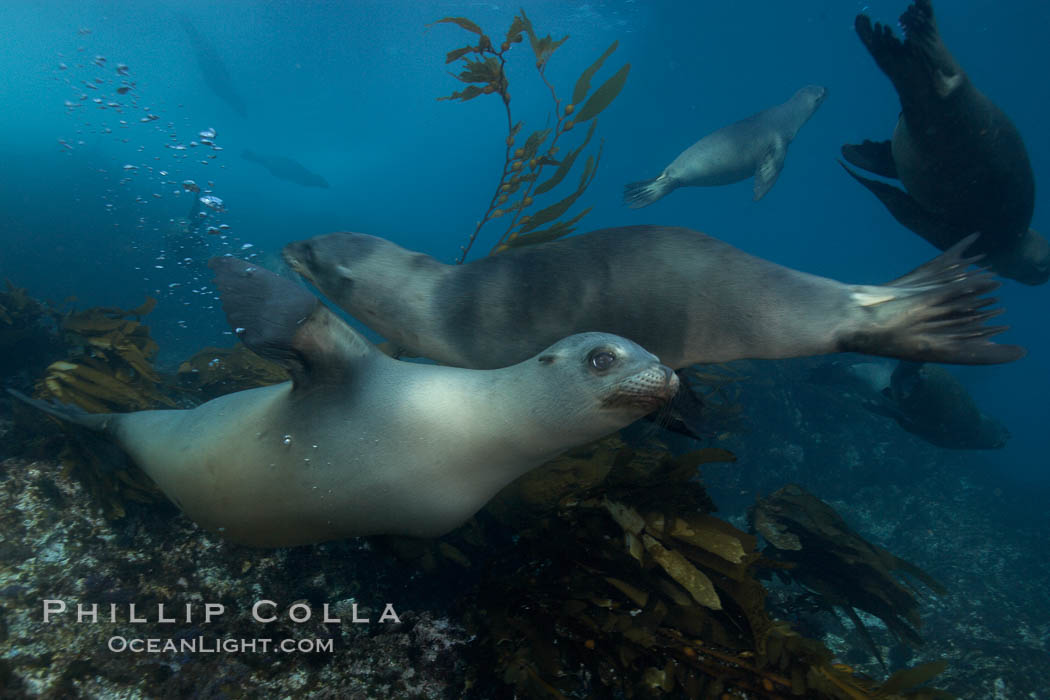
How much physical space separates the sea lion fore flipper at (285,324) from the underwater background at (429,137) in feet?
7.57

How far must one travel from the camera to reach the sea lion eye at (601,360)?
6.44 feet

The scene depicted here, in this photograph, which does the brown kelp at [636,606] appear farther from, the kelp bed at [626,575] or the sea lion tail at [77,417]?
the sea lion tail at [77,417]

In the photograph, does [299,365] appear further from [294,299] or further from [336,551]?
[336,551]

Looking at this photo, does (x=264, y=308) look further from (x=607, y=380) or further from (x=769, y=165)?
(x=769, y=165)

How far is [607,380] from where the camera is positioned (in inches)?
76.4

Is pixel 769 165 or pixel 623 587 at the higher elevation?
pixel 769 165

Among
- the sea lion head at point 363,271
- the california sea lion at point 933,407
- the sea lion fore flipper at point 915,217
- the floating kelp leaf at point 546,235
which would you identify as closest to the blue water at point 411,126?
the california sea lion at point 933,407

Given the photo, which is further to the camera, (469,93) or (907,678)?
(469,93)

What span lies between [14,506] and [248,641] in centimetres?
163

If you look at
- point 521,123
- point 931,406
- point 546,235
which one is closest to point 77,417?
point 546,235

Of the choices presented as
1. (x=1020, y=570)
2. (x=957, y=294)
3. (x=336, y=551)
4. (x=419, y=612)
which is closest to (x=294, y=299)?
(x=336, y=551)

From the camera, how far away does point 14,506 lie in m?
2.52

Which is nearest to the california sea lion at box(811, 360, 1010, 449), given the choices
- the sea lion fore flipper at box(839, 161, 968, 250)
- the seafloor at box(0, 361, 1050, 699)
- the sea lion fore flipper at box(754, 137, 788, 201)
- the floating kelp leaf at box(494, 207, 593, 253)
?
the sea lion fore flipper at box(839, 161, 968, 250)

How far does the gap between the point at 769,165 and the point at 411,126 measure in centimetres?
10777
